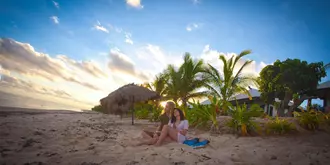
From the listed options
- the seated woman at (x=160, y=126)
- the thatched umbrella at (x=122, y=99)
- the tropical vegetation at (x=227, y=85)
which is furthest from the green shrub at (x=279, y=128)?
the thatched umbrella at (x=122, y=99)

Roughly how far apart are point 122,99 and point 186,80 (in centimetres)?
771

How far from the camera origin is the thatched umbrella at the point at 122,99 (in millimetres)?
6851

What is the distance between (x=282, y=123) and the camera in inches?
182

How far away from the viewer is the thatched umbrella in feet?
22.5

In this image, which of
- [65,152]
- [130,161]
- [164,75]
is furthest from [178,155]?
[164,75]

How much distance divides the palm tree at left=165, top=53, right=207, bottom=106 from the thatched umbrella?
7.06 m

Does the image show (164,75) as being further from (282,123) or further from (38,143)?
(38,143)

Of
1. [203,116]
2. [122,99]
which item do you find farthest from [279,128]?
[122,99]

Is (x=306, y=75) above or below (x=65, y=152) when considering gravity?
above

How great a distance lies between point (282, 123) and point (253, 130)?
785 mm

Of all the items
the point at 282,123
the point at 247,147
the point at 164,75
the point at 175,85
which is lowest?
the point at 247,147

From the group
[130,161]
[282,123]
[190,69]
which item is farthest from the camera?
[190,69]

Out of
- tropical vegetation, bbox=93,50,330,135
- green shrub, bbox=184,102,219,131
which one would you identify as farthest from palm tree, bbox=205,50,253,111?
green shrub, bbox=184,102,219,131

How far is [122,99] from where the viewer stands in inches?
272
